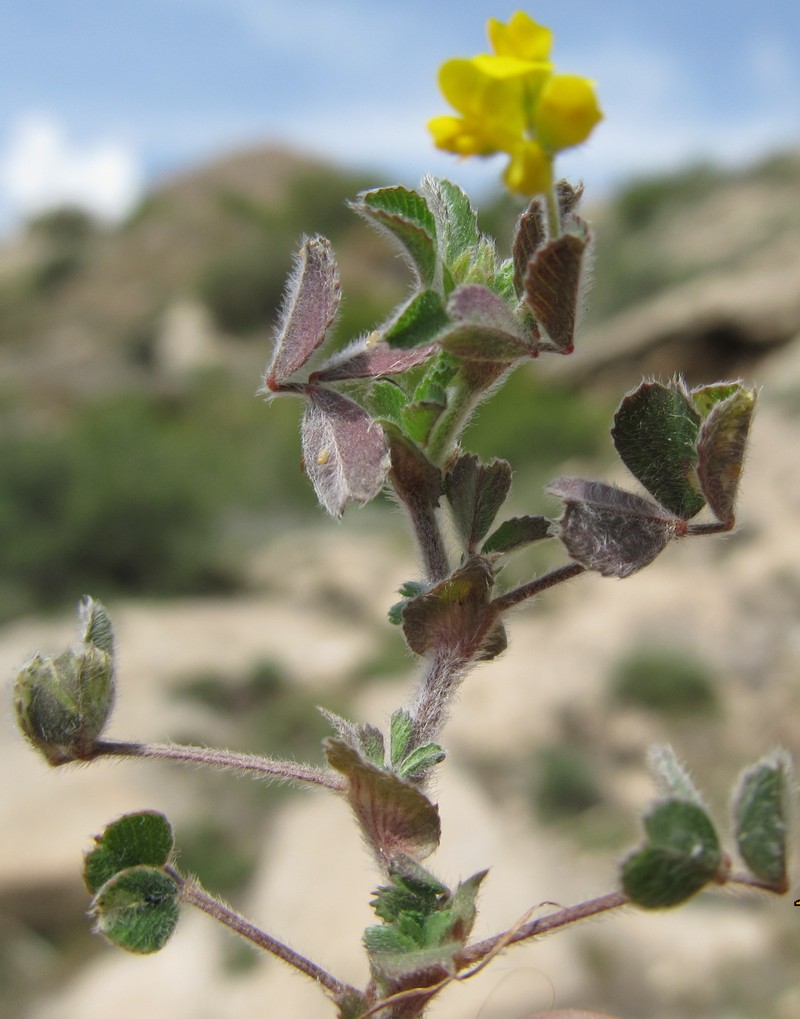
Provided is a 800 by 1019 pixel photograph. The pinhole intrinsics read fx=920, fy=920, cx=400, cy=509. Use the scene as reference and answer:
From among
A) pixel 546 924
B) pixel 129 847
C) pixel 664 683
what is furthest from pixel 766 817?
pixel 664 683

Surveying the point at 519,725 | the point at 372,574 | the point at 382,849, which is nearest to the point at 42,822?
the point at 519,725

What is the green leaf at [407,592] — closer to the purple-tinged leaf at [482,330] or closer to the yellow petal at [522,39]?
the purple-tinged leaf at [482,330]

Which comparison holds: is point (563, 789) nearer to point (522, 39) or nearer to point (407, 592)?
point (407, 592)

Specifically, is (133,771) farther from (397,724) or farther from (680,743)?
(397,724)

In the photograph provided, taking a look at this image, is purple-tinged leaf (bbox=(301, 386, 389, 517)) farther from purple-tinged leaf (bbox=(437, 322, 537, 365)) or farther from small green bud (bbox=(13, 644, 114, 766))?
small green bud (bbox=(13, 644, 114, 766))

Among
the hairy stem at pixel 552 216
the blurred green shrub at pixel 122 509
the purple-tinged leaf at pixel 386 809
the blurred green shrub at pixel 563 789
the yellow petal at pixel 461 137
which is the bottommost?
the purple-tinged leaf at pixel 386 809

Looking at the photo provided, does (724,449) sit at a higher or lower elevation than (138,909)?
higher

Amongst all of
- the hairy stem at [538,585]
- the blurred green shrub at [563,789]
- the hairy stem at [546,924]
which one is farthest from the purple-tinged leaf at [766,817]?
the blurred green shrub at [563,789]
